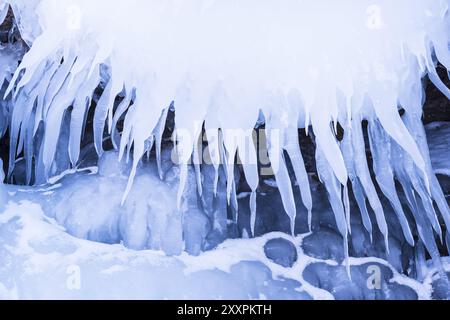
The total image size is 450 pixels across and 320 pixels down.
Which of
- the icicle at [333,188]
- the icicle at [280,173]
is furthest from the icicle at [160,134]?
the icicle at [333,188]

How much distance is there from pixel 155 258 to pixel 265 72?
53 cm

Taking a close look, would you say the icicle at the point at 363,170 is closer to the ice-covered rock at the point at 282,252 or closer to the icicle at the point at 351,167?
the icicle at the point at 351,167

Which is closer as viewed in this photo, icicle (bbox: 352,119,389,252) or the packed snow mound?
the packed snow mound

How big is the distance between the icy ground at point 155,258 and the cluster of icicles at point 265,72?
0.32ft

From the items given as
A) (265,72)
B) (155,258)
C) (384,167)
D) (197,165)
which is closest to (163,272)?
(155,258)

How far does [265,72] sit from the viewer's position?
123cm

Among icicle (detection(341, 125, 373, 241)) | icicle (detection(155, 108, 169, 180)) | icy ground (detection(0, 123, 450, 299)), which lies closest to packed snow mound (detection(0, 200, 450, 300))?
icy ground (detection(0, 123, 450, 299))

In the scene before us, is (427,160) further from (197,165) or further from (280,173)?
(197,165)

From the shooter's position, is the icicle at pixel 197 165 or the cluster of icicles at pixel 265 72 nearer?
the cluster of icicles at pixel 265 72

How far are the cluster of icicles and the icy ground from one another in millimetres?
97

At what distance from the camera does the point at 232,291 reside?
122 centimetres

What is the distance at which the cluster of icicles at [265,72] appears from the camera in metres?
1.17

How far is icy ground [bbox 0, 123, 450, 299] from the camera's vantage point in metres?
1.20

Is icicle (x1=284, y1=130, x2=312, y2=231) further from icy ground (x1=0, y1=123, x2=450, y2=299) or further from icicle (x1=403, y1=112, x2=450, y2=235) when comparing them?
icicle (x1=403, y1=112, x2=450, y2=235)
